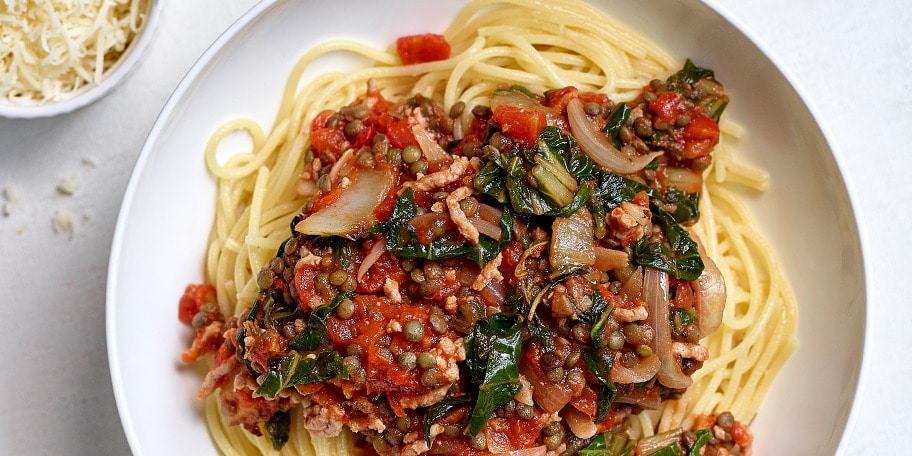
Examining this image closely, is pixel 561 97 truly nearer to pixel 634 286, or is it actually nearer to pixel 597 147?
pixel 597 147

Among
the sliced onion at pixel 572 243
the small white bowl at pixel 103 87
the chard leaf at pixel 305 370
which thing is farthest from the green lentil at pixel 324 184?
the small white bowl at pixel 103 87

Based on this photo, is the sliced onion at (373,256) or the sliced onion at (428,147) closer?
the sliced onion at (373,256)

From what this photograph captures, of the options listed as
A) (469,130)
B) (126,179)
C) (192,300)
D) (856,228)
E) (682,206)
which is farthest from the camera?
(126,179)

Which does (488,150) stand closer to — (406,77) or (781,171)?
(406,77)

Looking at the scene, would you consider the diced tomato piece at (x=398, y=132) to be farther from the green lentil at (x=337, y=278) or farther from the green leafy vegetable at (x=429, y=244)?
the green lentil at (x=337, y=278)

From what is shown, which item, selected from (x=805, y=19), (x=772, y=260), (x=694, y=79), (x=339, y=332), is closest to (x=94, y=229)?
(x=339, y=332)

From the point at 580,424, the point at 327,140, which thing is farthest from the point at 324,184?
the point at 580,424

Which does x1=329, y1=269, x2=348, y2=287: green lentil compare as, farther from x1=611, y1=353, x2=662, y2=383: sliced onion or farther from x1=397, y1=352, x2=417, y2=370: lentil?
x1=611, y1=353, x2=662, y2=383: sliced onion
